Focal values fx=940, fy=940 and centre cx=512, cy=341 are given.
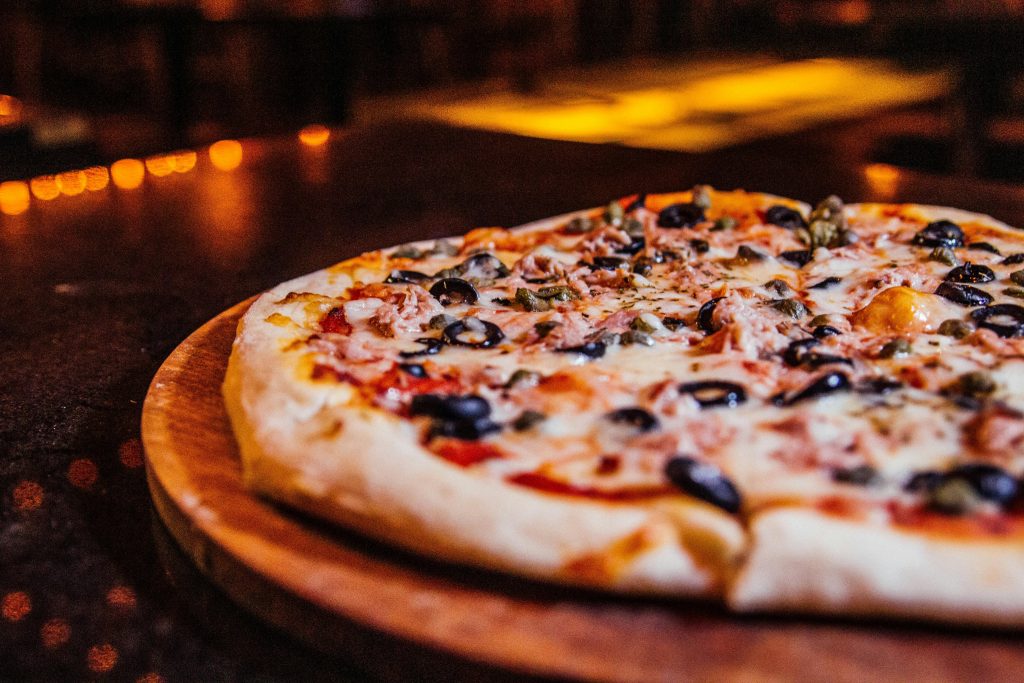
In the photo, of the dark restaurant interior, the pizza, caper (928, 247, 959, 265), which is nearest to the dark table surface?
the dark restaurant interior

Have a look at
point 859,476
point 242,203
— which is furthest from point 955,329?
point 242,203

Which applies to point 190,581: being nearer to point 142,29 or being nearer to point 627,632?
point 627,632

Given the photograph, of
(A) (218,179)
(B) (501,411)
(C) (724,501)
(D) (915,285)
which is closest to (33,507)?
(B) (501,411)

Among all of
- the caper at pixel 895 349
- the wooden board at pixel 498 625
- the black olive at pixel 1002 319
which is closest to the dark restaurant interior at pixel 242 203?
the wooden board at pixel 498 625

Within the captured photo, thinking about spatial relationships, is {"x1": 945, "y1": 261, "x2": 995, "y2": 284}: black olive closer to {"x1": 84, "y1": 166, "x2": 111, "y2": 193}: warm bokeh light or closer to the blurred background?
the blurred background

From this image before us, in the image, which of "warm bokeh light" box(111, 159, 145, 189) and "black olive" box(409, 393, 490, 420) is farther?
"warm bokeh light" box(111, 159, 145, 189)

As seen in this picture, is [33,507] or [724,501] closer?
[724,501]
